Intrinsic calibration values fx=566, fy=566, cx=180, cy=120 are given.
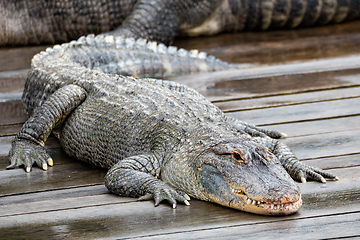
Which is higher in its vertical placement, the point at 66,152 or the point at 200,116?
the point at 200,116

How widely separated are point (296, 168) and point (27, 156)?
5.18ft

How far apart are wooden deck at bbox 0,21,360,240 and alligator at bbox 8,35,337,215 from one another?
0.27ft

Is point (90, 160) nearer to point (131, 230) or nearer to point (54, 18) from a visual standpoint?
point (131, 230)

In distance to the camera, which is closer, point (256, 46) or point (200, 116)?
point (200, 116)

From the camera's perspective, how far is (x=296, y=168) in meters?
3.02

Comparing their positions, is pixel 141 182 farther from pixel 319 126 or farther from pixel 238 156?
pixel 319 126

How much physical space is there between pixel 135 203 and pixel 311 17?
4.49 m

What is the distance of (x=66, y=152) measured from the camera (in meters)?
3.61

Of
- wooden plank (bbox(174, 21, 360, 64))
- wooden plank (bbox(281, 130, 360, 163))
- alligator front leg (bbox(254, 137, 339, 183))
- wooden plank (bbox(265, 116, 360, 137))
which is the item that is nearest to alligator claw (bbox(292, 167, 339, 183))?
alligator front leg (bbox(254, 137, 339, 183))

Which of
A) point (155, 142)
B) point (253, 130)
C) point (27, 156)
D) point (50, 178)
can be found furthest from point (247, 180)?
point (27, 156)

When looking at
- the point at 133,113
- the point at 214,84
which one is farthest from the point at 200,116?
the point at 214,84

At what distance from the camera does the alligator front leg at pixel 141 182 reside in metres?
2.78

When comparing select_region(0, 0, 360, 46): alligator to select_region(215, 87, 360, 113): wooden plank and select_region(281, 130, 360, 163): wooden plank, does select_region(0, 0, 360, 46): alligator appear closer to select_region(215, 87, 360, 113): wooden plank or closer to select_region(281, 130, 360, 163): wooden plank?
select_region(215, 87, 360, 113): wooden plank

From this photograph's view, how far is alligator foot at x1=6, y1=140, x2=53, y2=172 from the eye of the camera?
10.9 feet
